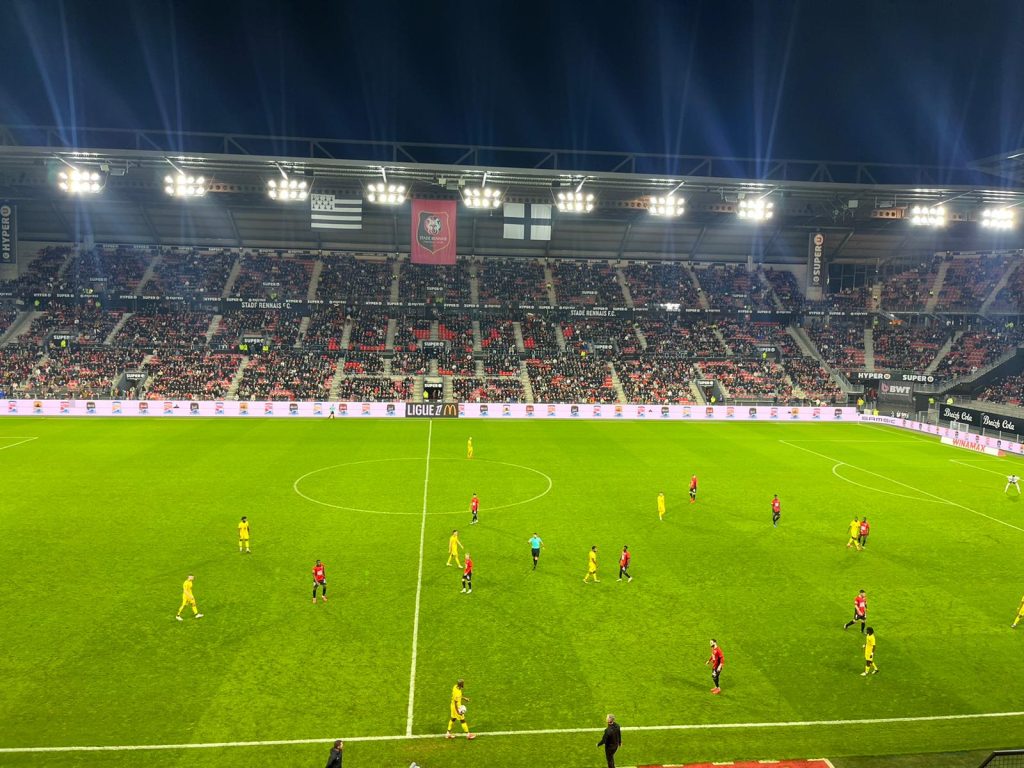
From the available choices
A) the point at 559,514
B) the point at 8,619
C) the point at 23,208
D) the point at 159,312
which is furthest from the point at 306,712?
the point at 23,208

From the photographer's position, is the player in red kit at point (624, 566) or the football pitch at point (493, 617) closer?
the football pitch at point (493, 617)

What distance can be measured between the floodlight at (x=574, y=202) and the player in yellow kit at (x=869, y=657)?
145 feet

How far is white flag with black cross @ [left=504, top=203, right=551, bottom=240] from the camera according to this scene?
49531 mm

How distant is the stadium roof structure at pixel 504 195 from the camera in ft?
161

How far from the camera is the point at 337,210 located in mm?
47875

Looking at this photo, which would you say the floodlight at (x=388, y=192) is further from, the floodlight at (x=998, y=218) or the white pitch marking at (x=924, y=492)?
the floodlight at (x=998, y=218)

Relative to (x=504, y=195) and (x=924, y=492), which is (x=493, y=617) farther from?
→ (x=504, y=195)

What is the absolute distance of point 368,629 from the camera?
1520 cm

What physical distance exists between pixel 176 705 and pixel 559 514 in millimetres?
15212

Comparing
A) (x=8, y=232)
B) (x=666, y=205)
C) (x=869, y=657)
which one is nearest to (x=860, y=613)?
(x=869, y=657)

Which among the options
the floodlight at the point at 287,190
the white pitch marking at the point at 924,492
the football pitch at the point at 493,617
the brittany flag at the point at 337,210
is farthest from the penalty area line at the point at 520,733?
the floodlight at the point at 287,190

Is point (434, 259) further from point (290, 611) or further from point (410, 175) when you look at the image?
point (290, 611)

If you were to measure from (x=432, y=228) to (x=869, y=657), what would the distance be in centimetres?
4359

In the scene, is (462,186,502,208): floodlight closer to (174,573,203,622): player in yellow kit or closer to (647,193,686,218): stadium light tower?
(647,193,686,218): stadium light tower
